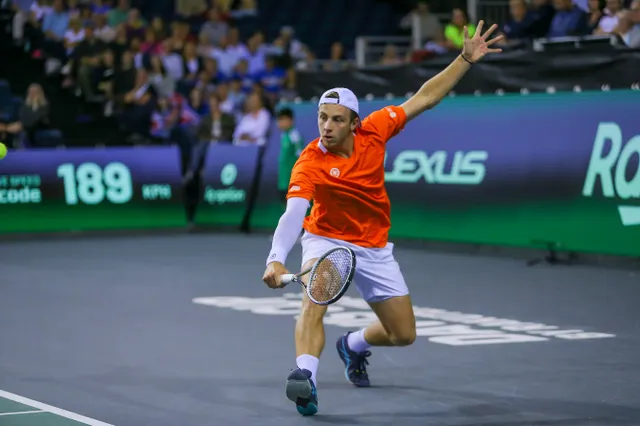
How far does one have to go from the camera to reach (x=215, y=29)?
29.0 m

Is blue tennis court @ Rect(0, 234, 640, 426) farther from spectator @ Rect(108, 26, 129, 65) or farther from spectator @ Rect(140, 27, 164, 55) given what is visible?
spectator @ Rect(140, 27, 164, 55)

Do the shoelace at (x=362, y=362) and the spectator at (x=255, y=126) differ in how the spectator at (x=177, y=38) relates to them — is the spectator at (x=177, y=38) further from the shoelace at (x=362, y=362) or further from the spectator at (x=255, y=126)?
the shoelace at (x=362, y=362)

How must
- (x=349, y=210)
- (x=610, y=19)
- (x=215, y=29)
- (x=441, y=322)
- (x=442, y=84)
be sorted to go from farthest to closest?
(x=215, y=29), (x=610, y=19), (x=441, y=322), (x=442, y=84), (x=349, y=210)

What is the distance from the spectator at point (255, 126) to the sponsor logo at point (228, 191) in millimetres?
624

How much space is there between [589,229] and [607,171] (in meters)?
0.80

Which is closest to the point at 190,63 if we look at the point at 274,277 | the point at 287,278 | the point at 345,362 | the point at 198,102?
the point at 198,102

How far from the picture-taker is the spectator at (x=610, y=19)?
60.3 feet

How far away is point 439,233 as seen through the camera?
750 inches

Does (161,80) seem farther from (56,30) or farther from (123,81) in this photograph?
(56,30)

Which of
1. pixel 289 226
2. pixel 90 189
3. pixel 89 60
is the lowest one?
pixel 90 189

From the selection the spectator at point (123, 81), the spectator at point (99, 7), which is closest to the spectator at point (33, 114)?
the spectator at point (123, 81)

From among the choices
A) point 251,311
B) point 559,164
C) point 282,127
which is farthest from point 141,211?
point 251,311

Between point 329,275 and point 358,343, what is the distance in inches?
71.1

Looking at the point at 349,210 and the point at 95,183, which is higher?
the point at 349,210
